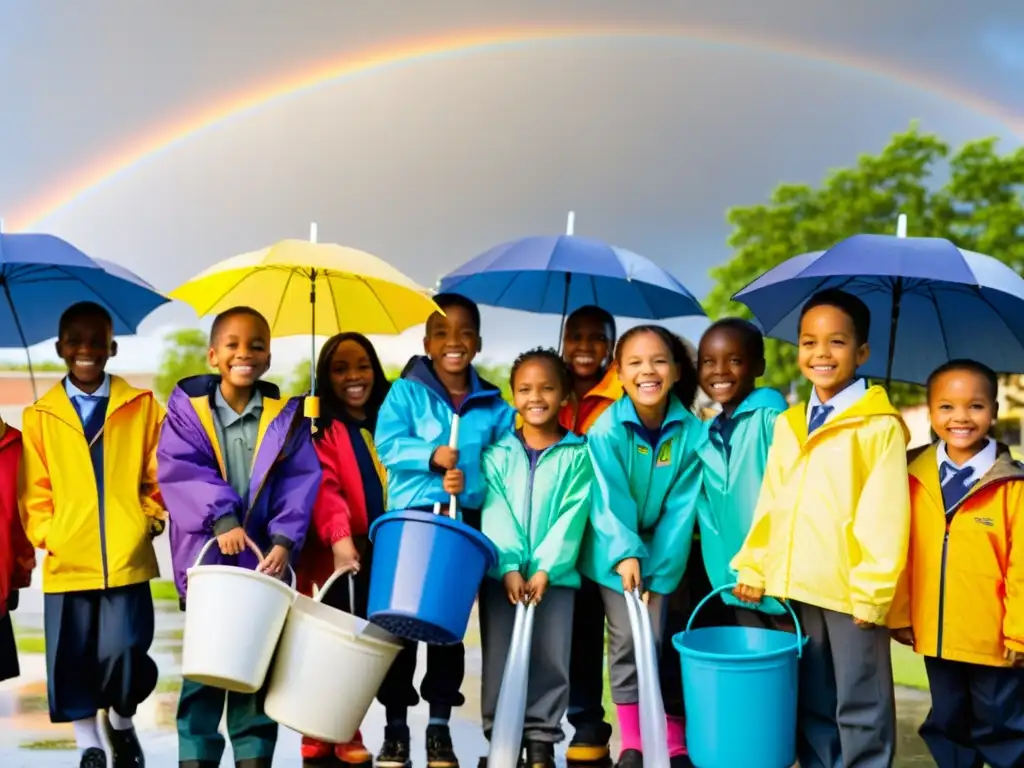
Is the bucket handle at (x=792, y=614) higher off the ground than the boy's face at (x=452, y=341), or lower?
lower

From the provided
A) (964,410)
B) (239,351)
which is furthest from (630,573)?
(239,351)

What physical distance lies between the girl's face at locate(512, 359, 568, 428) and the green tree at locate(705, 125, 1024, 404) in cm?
1774

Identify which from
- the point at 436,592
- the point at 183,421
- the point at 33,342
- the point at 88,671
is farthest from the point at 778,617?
the point at 33,342

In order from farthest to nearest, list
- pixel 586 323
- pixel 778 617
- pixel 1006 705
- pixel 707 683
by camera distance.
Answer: pixel 586 323 → pixel 778 617 → pixel 1006 705 → pixel 707 683

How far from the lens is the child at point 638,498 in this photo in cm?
377

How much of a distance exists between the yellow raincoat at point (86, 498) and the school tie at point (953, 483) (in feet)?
9.52

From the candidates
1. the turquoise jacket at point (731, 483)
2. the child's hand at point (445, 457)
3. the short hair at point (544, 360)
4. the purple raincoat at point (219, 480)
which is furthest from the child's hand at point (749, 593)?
the purple raincoat at point (219, 480)

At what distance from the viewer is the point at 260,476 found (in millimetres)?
3709

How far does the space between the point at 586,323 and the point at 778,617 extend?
161cm

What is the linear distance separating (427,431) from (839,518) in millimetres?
1567

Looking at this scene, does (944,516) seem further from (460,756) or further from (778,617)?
(460,756)

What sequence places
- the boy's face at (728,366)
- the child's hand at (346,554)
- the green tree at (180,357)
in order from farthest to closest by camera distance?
1. the green tree at (180,357)
2. the boy's face at (728,366)
3. the child's hand at (346,554)

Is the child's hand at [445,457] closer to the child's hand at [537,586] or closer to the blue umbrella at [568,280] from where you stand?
the child's hand at [537,586]

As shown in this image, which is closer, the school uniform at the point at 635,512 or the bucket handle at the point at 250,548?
the bucket handle at the point at 250,548
